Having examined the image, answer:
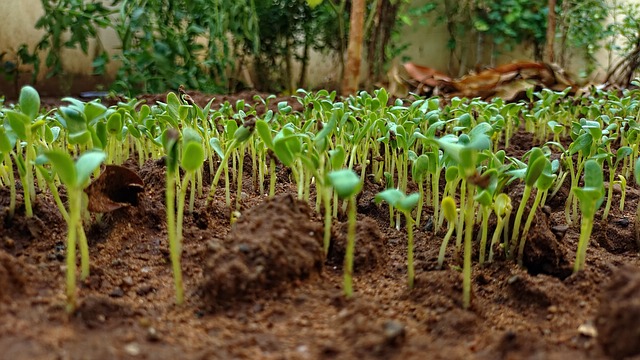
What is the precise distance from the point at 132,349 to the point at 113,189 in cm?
61

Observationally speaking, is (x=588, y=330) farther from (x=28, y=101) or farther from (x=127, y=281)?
(x=28, y=101)

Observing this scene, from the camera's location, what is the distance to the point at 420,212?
4.66 feet

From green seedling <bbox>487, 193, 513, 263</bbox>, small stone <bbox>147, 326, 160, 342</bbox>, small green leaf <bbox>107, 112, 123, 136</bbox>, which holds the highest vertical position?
small green leaf <bbox>107, 112, 123, 136</bbox>

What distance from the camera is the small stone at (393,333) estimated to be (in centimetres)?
76

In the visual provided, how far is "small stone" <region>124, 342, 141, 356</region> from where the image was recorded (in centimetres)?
73

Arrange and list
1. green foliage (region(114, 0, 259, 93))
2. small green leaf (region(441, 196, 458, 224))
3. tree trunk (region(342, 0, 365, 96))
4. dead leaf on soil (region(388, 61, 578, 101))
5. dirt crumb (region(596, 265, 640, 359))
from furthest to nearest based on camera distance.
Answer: dead leaf on soil (region(388, 61, 578, 101)) → green foliage (region(114, 0, 259, 93)) → tree trunk (region(342, 0, 365, 96)) → small green leaf (region(441, 196, 458, 224)) → dirt crumb (region(596, 265, 640, 359))

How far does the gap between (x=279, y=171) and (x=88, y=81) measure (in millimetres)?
3572

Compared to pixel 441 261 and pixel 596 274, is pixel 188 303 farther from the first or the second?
pixel 596 274

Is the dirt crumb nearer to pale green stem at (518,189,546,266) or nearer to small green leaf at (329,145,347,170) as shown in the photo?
pale green stem at (518,189,546,266)

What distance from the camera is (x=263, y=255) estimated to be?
93cm

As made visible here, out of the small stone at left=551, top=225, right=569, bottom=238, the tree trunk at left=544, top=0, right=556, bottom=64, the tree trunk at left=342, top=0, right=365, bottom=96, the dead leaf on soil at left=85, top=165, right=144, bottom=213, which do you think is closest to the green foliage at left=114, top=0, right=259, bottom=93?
the tree trunk at left=342, top=0, right=365, bottom=96

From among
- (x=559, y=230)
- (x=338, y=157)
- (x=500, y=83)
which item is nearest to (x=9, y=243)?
(x=338, y=157)

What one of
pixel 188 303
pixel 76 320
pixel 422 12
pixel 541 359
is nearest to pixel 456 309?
pixel 541 359

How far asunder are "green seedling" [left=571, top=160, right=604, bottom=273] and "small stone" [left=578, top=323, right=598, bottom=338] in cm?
19
